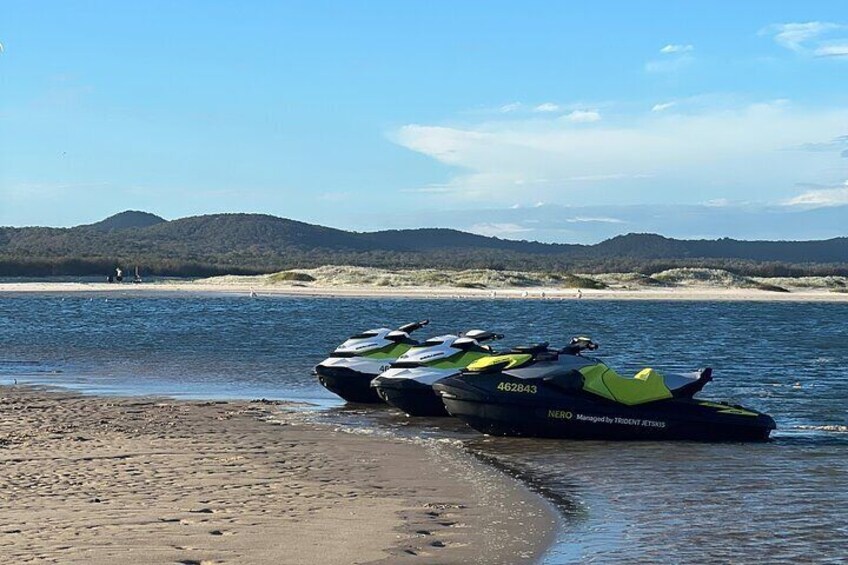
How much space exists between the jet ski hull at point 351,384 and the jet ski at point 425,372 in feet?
3.61

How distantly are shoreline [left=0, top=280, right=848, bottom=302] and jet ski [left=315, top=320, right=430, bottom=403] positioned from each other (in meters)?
54.6

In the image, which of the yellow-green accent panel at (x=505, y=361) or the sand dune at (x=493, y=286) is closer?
the yellow-green accent panel at (x=505, y=361)

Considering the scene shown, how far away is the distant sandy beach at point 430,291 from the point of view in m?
77.9

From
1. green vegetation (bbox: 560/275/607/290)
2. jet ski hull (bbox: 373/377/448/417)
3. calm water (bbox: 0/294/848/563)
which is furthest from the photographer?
green vegetation (bbox: 560/275/607/290)

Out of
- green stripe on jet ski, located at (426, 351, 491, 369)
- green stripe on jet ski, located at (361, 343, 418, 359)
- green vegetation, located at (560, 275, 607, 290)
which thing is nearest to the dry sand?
green stripe on jet ski, located at (426, 351, 491, 369)

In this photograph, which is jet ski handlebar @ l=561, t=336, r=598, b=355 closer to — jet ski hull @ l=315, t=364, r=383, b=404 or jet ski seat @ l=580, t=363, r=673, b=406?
jet ski seat @ l=580, t=363, r=673, b=406

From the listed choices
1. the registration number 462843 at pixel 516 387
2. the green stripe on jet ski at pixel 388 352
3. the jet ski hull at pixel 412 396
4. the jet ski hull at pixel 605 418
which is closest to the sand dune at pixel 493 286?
the green stripe on jet ski at pixel 388 352

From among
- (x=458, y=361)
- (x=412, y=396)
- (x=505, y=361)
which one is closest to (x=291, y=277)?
(x=458, y=361)

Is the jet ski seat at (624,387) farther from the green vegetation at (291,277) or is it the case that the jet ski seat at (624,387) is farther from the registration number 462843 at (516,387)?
the green vegetation at (291,277)

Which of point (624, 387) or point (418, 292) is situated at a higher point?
point (418, 292)

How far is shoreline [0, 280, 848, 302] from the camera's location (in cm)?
7756

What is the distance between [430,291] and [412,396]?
204ft

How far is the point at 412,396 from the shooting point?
18.1 meters

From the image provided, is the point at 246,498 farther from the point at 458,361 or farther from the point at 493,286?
the point at 493,286
